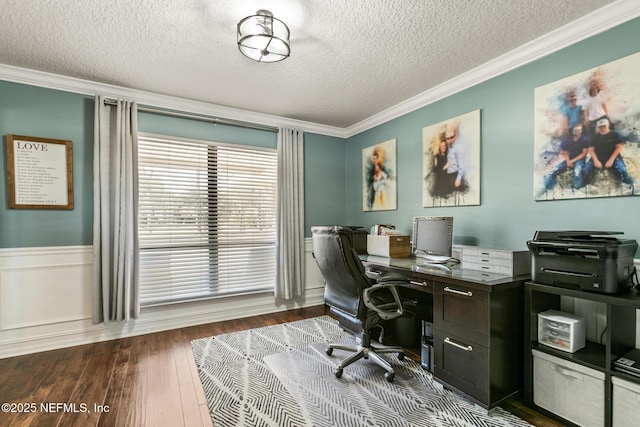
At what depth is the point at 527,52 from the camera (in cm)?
229

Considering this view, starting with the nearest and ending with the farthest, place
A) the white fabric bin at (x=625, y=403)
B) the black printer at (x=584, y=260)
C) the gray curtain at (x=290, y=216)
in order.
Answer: the white fabric bin at (x=625, y=403) < the black printer at (x=584, y=260) < the gray curtain at (x=290, y=216)

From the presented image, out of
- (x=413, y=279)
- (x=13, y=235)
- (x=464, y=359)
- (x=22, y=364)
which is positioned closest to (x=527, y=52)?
(x=413, y=279)

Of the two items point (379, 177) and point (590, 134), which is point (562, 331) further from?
point (379, 177)

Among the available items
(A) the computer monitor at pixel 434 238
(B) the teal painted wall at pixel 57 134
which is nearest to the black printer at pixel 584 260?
(A) the computer monitor at pixel 434 238

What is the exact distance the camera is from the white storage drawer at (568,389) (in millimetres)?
1606

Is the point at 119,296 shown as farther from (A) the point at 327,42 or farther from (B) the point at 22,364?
(A) the point at 327,42

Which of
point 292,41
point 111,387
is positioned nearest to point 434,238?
point 292,41

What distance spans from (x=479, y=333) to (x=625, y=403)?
2.27 feet

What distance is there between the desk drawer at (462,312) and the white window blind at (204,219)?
2.33 m

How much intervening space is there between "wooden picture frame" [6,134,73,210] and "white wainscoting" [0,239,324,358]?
46cm

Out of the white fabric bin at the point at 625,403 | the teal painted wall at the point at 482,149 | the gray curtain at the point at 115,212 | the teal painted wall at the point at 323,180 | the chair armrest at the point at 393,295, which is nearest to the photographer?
the white fabric bin at the point at 625,403

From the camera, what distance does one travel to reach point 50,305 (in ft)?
9.15

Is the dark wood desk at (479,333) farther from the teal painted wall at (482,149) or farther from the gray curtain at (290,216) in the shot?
the gray curtain at (290,216)

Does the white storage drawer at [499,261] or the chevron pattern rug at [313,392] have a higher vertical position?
the white storage drawer at [499,261]
